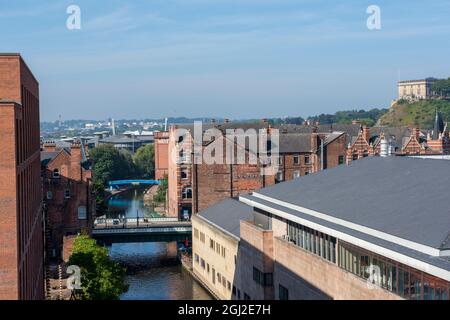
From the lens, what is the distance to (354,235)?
81.9 feet

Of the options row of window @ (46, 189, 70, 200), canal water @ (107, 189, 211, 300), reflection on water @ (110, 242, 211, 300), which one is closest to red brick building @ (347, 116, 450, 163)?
canal water @ (107, 189, 211, 300)

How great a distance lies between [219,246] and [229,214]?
4051mm

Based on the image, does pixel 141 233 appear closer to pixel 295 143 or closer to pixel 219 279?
pixel 219 279

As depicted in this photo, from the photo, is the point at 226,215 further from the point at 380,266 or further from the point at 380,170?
the point at 380,266

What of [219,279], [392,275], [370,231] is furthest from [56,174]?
[392,275]

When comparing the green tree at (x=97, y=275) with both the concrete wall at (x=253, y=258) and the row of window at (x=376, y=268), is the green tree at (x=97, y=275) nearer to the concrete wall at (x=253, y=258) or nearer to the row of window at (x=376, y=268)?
the concrete wall at (x=253, y=258)

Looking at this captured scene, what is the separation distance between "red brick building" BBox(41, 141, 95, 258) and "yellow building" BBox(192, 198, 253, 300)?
383 inches

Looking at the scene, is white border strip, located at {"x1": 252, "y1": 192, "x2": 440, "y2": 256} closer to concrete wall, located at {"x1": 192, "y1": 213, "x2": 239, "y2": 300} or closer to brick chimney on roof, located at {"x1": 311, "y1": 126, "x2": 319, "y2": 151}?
concrete wall, located at {"x1": 192, "y1": 213, "x2": 239, "y2": 300}

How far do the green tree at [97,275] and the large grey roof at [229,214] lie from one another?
8.07 metres

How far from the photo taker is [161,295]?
1984 inches

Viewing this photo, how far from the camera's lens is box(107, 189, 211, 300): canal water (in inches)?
1998

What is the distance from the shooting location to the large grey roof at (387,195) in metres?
22.8

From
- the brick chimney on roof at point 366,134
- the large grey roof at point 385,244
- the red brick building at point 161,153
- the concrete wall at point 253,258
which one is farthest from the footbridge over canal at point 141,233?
the red brick building at point 161,153
